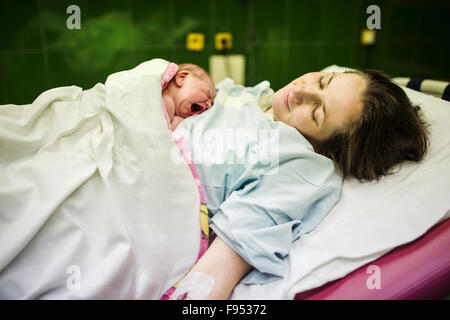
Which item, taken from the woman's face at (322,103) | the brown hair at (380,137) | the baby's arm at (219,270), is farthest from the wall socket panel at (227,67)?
the baby's arm at (219,270)

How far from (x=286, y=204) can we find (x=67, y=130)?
53 cm

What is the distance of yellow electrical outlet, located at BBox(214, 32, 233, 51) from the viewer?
1.63 m

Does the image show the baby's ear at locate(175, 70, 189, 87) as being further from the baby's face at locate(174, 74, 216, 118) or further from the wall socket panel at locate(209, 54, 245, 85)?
the wall socket panel at locate(209, 54, 245, 85)

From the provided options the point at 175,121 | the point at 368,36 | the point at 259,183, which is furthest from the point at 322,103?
the point at 368,36

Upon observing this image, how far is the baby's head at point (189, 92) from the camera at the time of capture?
0.90 m

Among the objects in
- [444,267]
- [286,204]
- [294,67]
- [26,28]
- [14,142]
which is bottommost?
[444,267]

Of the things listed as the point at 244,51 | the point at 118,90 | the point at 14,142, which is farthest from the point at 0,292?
the point at 244,51

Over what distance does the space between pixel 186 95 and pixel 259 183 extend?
362mm

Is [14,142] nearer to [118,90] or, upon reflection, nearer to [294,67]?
[118,90]

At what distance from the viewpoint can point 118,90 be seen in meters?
0.74

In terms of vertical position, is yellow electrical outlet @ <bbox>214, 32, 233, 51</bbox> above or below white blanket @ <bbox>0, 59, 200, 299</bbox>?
above

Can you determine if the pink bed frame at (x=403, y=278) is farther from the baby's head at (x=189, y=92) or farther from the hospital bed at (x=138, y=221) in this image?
the baby's head at (x=189, y=92)

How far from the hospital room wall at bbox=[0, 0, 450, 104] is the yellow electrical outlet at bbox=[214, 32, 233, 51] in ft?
0.09

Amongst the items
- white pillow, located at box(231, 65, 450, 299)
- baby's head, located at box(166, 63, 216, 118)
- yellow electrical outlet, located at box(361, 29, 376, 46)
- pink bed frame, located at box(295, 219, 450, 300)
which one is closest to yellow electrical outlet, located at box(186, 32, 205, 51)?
baby's head, located at box(166, 63, 216, 118)
